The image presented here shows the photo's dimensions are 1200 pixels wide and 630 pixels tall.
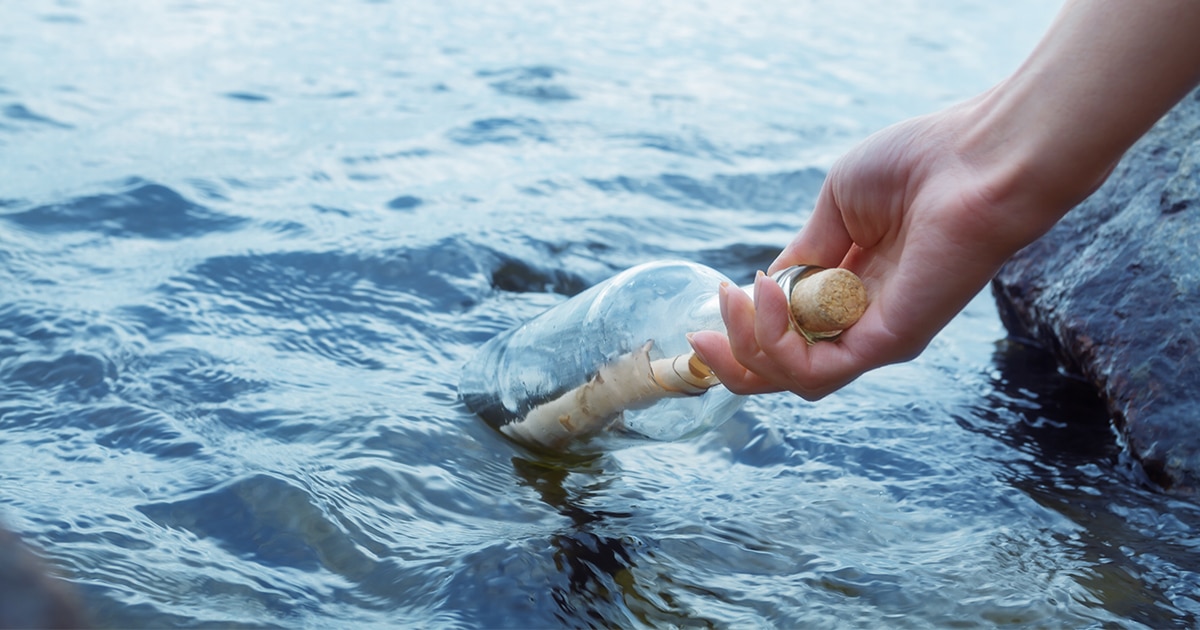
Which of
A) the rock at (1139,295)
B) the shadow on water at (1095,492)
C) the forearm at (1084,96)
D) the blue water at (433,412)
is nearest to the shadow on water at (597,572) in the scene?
the blue water at (433,412)

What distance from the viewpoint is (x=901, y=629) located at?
2.16m

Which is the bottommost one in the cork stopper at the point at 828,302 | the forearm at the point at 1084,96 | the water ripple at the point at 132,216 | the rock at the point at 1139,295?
the water ripple at the point at 132,216

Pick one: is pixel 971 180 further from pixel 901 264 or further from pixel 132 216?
pixel 132 216

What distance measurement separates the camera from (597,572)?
2.27 m

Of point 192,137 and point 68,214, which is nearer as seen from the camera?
point 68,214

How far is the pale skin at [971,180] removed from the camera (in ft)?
5.29

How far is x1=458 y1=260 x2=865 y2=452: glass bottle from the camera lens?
198 cm

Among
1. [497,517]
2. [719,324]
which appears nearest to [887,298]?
[719,324]

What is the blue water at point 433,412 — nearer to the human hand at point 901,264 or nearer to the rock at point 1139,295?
the rock at point 1139,295

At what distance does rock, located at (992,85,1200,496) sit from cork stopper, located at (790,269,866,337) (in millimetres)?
1281

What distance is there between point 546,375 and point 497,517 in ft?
1.14

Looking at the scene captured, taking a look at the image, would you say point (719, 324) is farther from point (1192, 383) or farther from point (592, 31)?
point (592, 31)

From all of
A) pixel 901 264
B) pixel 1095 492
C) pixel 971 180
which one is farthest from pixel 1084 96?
pixel 1095 492

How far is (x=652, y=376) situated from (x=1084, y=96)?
3.00 feet
